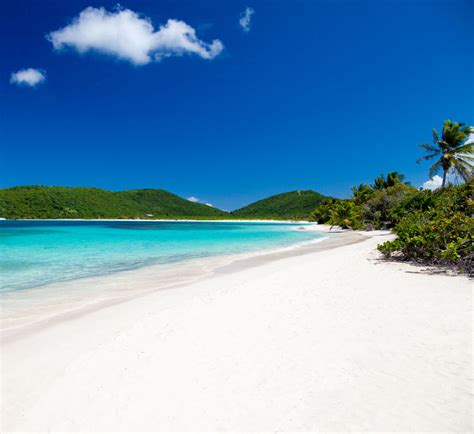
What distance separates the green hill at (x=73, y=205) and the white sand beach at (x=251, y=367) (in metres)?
114

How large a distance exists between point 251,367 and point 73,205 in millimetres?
123172

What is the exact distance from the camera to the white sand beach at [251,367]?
234cm

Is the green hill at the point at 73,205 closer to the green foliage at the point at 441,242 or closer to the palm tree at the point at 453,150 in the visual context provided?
the palm tree at the point at 453,150

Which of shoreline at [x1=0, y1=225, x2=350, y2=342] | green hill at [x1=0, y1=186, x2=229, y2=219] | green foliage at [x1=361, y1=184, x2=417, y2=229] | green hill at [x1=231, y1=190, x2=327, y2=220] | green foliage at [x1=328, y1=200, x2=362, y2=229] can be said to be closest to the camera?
shoreline at [x1=0, y1=225, x2=350, y2=342]

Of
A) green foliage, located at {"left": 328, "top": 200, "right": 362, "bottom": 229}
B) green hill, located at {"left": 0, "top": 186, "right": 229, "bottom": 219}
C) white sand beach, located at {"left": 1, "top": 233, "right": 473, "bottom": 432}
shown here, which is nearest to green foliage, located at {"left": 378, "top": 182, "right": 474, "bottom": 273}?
white sand beach, located at {"left": 1, "top": 233, "right": 473, "bottom": 432}

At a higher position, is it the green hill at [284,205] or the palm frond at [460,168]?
the green hill at [284,205]

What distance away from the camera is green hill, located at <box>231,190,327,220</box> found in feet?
422

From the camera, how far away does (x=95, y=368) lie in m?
3.19

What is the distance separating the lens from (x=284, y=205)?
14162cm

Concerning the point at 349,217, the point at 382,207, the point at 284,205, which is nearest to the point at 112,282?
the point at 382,207

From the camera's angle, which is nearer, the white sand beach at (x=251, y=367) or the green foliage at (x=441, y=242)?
the white sand beach at (x=251, y=367)

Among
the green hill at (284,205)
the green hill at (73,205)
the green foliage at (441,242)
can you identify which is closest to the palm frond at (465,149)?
the green foliage at (441,242)

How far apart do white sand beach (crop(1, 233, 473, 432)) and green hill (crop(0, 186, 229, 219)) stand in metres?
114

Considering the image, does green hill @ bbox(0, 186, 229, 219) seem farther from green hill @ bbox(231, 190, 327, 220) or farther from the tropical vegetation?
the tropical vegetation
